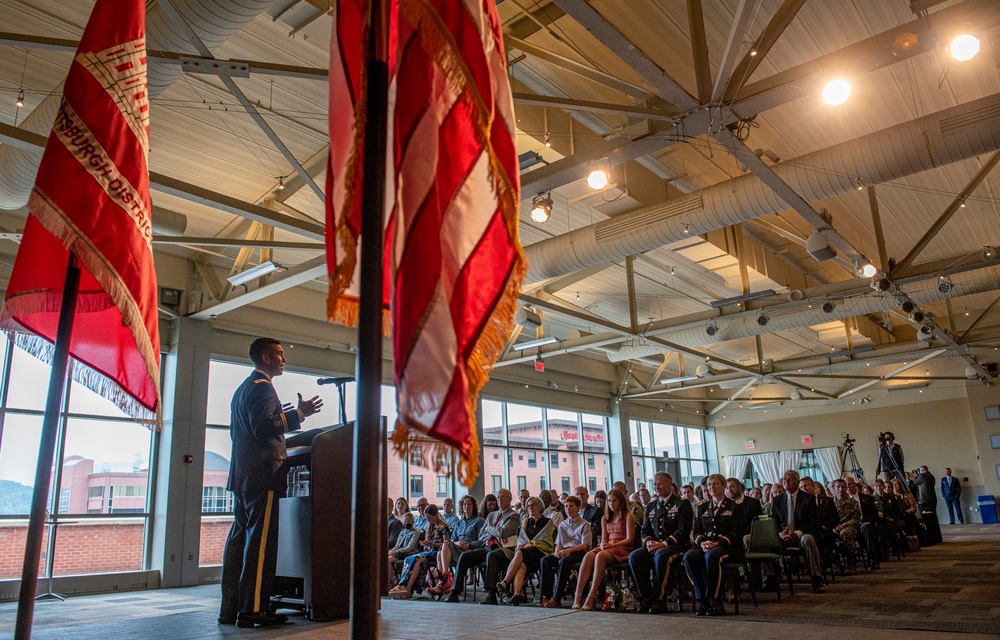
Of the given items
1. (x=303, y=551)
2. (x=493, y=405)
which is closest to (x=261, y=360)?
(x=303, y=551)

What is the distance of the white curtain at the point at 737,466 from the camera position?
23266mm

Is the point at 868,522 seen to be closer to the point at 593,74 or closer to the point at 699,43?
the point at 699,43

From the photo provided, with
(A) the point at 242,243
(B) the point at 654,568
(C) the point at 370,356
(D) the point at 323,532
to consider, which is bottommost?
(B) the point at 654,568

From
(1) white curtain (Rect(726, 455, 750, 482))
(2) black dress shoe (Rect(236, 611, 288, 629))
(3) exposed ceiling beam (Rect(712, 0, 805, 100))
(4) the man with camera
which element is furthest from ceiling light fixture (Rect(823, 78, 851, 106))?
(1) white curtain (Rect(726, 455, 750, 482))

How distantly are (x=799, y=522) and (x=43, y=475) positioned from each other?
746 centimetres

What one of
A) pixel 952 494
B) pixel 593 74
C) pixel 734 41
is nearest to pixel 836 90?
pixel 734 41

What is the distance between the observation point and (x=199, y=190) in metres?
6.96

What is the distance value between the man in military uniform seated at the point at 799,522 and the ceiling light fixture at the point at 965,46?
422cm

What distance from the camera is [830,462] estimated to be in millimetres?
21500

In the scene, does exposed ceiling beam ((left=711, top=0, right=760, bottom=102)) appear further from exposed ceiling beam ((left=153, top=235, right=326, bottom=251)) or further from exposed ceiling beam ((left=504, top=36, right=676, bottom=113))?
exposed ceiling beam ((left=153, top=235, right=326, bottom=251))

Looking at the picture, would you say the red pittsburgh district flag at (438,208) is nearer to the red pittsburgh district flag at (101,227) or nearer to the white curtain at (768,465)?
the red pittsburgh district flag at (101,227)

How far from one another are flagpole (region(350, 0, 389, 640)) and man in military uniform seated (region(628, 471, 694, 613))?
5.26 metres

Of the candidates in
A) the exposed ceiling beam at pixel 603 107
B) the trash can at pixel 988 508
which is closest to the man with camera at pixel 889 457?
the trash can at pixel 988 508

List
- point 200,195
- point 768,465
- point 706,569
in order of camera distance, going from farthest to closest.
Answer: point 768,465 < point 200,195 < point 706,569
